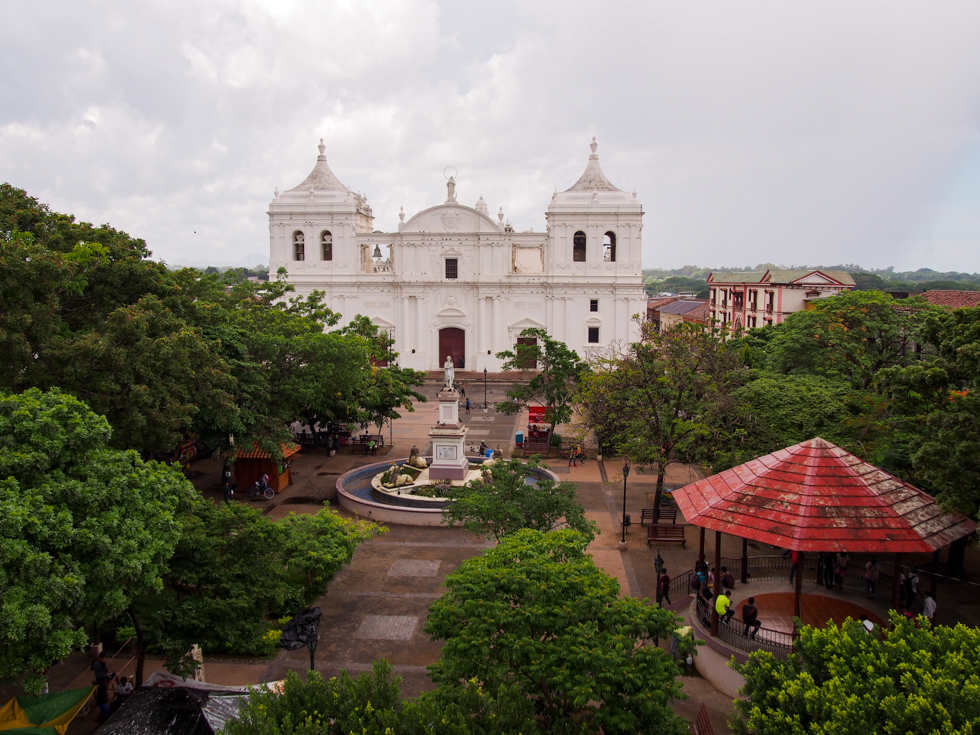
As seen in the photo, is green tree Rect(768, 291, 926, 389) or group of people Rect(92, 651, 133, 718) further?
green tree Rect(768, 291, 926, 389)

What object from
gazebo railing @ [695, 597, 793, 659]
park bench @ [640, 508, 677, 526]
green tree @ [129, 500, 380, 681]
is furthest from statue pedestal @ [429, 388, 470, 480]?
gazebo railing @ [695, 597, 793, 659]

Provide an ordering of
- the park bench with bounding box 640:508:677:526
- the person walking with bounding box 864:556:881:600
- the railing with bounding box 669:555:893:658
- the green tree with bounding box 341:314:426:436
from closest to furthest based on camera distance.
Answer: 1. the railing with bounding box 669:555:893:658
2. the person walking with bounding box 864:556:881:600
3. the park bench with bounding box 640:508:677:526
4. the green tree with bounding box 341:314:426:436

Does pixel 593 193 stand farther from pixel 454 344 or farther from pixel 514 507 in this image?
pixel 514 507

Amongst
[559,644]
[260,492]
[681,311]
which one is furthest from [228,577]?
[681,311]

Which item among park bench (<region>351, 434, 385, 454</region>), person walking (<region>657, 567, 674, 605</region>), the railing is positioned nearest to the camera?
the railing

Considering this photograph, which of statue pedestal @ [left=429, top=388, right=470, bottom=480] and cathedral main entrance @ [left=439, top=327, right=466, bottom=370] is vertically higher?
cathedral main entrance @ [left=439, top=327, right=466, bottom=370]

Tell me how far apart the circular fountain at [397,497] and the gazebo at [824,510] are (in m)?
6.48

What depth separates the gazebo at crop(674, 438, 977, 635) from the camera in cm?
1115

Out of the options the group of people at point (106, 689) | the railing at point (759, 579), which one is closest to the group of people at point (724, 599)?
the railing at point (759, 579)

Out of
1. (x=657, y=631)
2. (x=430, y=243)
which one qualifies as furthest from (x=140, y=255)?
(x=430, y=243)

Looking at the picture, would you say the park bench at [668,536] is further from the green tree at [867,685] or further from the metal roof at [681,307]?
the metal roof at [681,307]

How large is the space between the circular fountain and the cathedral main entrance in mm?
22468

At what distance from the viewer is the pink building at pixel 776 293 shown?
4562 cm

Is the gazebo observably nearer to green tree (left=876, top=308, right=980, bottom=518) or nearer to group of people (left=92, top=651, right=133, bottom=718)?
green tree (left=876, top=308, right=980, bottom=518)
